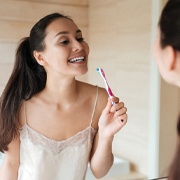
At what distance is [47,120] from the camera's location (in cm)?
79

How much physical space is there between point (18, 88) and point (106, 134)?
24 centimetres

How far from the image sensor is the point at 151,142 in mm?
1078

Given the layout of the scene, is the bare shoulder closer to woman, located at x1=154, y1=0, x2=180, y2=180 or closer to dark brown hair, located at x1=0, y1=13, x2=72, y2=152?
dark brown hair, located at x1=0, y1=13, x2=72, y2=152

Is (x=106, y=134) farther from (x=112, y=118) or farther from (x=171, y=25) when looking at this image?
(x=171, y=25)

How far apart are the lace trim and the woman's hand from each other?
0.05 meters

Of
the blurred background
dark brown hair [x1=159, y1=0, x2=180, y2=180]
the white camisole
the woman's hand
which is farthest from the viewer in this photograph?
the blurred background

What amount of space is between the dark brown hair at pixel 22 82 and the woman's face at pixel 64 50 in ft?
0.07

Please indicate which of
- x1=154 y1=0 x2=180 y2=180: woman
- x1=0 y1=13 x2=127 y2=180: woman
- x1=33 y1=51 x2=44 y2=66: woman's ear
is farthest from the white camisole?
x1=154 y1=0 x2=180 y2=180: woman

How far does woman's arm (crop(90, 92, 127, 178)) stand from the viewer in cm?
67

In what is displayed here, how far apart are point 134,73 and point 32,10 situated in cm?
47

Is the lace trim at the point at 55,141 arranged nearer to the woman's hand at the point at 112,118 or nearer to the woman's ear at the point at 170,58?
the woman's hand at the point at 112,118

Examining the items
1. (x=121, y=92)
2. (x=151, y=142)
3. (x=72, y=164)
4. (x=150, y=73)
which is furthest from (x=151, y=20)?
(x=72, y=164)

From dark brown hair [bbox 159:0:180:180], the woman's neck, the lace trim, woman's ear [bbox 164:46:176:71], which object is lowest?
the lace trim

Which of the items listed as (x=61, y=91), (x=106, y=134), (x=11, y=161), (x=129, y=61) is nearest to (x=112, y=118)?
(x=106, y=134)
